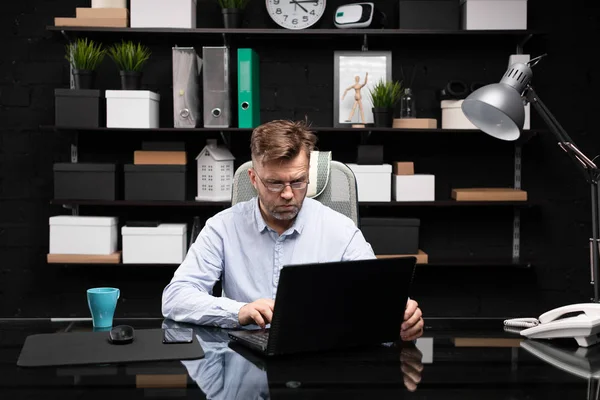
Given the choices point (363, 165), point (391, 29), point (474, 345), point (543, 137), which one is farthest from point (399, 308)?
point (543, 137)

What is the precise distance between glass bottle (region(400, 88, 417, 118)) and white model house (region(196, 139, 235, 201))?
0.84 metres

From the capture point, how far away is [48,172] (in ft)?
11.8

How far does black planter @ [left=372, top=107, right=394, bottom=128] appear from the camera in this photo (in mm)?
3314

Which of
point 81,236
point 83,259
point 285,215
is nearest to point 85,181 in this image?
point 81,236

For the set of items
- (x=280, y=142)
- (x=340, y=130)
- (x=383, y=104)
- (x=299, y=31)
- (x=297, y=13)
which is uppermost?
(x=297, y=13)

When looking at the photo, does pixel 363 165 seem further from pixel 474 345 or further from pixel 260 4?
pixel 474 345

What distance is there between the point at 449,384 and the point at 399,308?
24cm

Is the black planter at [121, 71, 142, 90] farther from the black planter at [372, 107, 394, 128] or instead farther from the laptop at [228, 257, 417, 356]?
the laptop at [228, 257, 417, 356]

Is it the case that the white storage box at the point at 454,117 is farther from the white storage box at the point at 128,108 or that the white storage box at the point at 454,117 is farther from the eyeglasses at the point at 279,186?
the eyeglasses at the point at 279,186

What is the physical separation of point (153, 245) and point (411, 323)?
6.27ft

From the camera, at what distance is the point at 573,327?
157cm

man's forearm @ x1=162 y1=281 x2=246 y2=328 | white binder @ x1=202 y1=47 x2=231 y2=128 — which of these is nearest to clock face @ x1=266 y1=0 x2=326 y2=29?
white binder @ x1=202 y1=47 x2=231 y2=128

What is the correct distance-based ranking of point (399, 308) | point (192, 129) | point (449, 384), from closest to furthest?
point (449, 384), point (399, 308), point (192, 129)

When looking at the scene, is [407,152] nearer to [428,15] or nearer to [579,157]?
[428,15]
